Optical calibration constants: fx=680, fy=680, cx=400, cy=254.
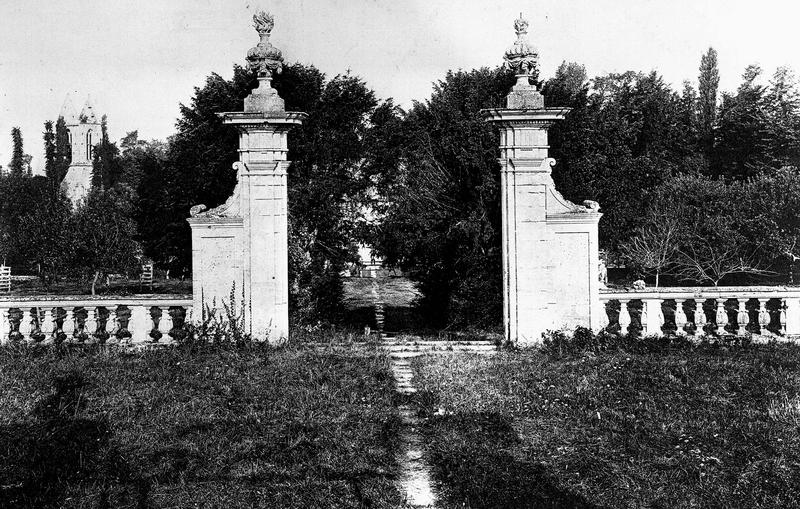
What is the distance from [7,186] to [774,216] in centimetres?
5995

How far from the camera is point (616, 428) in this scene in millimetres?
6445

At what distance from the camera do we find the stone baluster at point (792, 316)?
10336 millimetres

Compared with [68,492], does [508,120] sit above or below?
above

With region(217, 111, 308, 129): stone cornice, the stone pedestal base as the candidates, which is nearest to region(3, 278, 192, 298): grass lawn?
the stone pedestal base

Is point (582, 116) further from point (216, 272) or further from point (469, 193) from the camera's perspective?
point (216, 272)

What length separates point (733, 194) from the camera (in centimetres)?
2431

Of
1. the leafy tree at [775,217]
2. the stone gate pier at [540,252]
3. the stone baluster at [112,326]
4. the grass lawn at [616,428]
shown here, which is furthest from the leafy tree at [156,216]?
the leafy tree at [775,217]

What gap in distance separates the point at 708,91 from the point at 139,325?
46075 mm

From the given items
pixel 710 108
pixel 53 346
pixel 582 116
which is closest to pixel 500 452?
pixel 53 346

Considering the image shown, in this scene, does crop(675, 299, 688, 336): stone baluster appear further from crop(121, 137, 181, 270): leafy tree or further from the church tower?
the church tower

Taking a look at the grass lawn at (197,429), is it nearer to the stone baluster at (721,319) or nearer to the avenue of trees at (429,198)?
the avenue of trees at (429,198)

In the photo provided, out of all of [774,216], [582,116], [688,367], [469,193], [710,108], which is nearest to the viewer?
[688,367]

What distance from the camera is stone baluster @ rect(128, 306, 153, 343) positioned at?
1007 centimetres

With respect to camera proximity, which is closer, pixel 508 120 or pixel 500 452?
→ pixel 500 452
